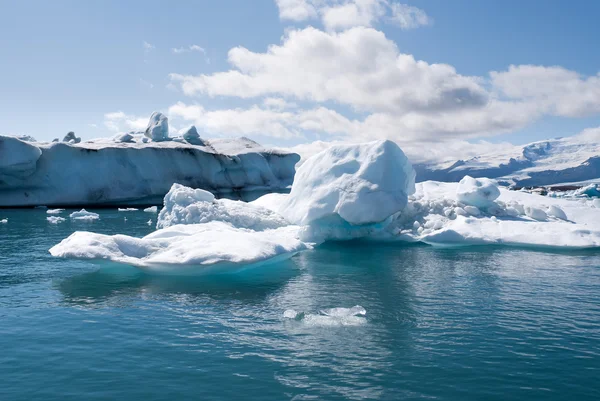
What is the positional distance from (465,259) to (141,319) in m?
9.50

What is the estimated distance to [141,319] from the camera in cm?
774

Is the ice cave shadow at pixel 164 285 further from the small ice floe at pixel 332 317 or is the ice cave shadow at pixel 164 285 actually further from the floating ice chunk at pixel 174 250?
the small ice floe at pixel 332 317

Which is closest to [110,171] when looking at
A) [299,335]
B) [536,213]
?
[536,213]

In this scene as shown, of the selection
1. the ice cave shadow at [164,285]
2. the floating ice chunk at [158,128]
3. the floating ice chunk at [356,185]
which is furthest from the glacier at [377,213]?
the floating ice chunk at [158,128]

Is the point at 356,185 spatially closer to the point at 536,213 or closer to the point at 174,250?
the point at 536,213

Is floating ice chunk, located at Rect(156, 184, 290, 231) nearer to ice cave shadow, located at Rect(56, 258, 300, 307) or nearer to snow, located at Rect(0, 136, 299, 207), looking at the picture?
ice cave shadow, located at Rect(56, 258, 300, 307)

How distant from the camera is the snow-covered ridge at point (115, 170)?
31.6m

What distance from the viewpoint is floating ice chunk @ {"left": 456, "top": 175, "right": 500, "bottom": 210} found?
60.2 feet

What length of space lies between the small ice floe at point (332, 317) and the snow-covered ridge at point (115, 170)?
28.3 m

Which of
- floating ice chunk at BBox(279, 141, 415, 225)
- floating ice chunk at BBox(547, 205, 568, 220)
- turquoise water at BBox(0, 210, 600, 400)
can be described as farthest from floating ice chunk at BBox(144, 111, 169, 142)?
floating ice chunk at BBox(547, 205, 568, 220)

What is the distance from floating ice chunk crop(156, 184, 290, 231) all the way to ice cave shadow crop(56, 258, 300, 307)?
5.80 m

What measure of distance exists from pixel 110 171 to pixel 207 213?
20363 millimetres

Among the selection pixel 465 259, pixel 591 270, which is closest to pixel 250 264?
pixel 465 259

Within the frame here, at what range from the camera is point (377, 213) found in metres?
15.8
